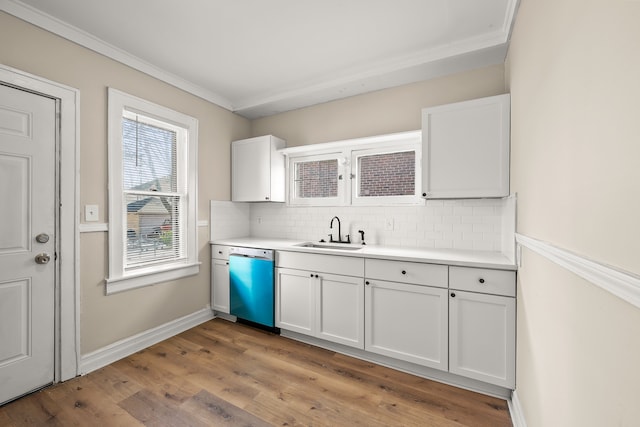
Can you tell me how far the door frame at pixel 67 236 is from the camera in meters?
2.17

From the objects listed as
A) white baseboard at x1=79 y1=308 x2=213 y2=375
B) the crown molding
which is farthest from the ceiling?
white baseboard at x1=79 y1=308 x2=213 y2=375

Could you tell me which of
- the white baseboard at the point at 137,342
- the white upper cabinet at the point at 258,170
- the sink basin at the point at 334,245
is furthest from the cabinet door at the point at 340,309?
the white baseboard at the point at 137,342

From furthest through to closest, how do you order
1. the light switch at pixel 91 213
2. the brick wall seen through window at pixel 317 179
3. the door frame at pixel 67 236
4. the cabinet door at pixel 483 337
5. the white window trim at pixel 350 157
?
the brick wall seen through window at pixel 317 179
the white window trim at pixel 350 157
the light switch at pixel 91 213
the door frame at pixel 67 236
the cabinet door at pixel 483 337

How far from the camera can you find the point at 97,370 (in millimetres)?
2344

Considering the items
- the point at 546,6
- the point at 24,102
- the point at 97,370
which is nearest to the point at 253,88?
the point at 24,102

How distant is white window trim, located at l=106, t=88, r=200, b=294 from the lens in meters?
2.50

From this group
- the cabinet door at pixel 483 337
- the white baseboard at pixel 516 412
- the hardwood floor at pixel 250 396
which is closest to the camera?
the white baseboard at pixel 516 412

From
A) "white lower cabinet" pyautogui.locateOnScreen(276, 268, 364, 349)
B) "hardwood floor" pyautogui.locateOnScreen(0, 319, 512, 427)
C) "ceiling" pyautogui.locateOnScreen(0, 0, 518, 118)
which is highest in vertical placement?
"ceiling" pyautogui.locateOnScreen(0, 0, 518, 118)

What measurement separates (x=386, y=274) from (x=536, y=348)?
43.4 inches

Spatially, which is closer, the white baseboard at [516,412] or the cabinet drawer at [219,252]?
the white baseboard at [516,412]

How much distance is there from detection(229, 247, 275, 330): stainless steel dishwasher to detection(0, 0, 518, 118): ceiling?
1889 mm

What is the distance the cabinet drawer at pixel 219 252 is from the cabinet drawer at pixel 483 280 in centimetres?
241

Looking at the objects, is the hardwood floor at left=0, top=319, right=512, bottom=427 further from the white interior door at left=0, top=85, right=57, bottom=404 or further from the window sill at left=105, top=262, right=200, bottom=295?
the window sill at left=105, top=262, right=200, bottom=295

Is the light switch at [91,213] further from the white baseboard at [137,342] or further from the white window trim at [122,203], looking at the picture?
the white baseboard at [137,342]
